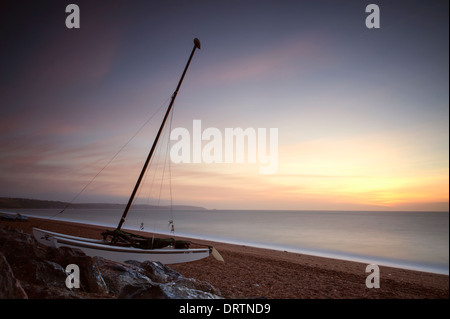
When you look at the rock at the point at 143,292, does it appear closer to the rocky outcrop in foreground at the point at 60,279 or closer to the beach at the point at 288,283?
the rocky outcrop in foreground at the point at 60,279

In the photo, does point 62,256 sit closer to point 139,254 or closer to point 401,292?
point 139,254

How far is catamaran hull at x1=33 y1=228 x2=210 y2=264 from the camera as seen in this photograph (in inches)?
356

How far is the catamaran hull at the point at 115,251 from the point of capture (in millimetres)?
9047

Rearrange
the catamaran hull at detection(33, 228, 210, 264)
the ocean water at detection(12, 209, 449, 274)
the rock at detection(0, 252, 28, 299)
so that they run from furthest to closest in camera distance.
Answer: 1. the ocean water at detection(12, 209, 449, 274)
2. the catamaran hull at detection(33, 228, 210, 264)
3. the rock at detection(0, 252, 28, 299)

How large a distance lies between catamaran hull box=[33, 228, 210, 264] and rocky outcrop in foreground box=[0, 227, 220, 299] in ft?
8.52

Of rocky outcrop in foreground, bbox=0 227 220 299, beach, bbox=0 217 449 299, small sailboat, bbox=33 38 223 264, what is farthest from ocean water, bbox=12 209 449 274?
rocky outcrop in foreground, bbox=0 227 220 299

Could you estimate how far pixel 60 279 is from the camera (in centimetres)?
503

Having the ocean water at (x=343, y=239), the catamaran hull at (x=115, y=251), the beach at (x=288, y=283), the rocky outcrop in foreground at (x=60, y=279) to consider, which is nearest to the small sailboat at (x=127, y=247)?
the catamaran hull at (x=115, y=251)

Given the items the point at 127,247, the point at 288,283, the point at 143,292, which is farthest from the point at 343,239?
the point at 143,292

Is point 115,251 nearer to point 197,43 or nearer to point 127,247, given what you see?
point 127,247

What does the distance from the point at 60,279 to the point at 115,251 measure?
471 centimetres

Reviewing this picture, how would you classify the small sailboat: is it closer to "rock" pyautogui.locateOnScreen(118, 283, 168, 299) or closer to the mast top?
"rock" pyautogui.locateOnScreen(118, 283, 168, 299)
